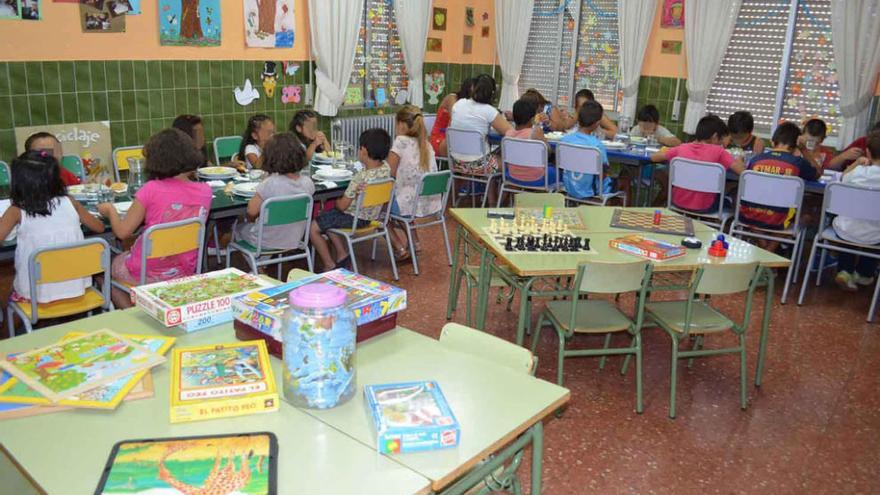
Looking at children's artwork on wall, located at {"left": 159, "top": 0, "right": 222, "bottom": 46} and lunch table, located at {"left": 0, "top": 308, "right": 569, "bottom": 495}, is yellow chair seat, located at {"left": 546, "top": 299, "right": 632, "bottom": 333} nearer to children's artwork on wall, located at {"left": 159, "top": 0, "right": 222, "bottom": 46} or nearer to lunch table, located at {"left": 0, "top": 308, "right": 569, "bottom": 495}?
lunch table, located at {"left": 0, "top": 308, "right": 569, "bottom": 495}

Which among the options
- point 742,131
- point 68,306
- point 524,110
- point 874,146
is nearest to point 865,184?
point 874,146

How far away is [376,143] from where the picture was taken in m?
4.95

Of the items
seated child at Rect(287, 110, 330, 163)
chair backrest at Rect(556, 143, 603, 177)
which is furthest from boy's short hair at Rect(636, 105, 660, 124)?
seated child at Rect(287, 110, 330, 163)

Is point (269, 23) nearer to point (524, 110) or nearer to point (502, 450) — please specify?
point (524, 110)

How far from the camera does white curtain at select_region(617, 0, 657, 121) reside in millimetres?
8102

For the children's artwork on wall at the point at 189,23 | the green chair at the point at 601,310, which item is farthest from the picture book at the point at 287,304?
the children's artwork on wall at the point at 189,23

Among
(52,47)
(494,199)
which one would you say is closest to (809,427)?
(494,199)

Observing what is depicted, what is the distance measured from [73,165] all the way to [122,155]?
458mm

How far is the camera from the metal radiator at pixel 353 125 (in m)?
7.69

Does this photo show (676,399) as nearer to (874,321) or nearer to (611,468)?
(611,468)

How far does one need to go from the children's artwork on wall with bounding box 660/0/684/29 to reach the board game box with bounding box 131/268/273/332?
22.7 feet

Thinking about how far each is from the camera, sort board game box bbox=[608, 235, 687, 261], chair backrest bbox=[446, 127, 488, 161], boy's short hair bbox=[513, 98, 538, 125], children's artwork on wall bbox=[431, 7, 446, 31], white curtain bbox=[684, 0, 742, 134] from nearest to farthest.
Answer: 1. board game box bbox=[608, 235, 687, 261]
2. boy's short hair bbox=[513, 98, 538, 125]
3. chair backrest bbox=[446, 127, 488, 161]
4. white curtain bbox=[684, 0, 742, 134]
5. children's artwork on wall bbox=[431, 7, 446, 31]

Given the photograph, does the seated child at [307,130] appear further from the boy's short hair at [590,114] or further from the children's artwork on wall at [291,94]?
the boy's short hair at [590,114]

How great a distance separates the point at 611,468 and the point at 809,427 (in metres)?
1.16
